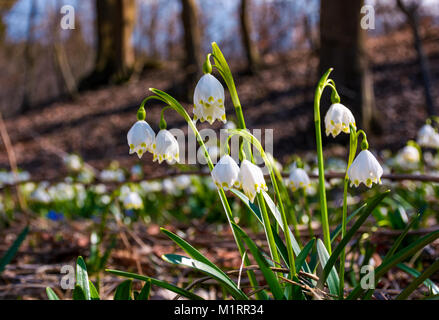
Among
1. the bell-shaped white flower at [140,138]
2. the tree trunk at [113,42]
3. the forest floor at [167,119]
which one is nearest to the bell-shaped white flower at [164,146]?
the bell-shaped white flower at [140,138]

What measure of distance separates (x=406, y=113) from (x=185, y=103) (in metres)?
4.12

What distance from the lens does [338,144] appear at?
19.2ft

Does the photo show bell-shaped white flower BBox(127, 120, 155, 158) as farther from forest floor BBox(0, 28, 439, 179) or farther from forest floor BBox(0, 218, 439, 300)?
forest floor BBox(0, 28, 439, 179)

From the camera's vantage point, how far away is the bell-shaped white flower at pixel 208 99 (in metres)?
1.02

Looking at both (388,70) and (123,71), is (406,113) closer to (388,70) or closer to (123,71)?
(388,70)

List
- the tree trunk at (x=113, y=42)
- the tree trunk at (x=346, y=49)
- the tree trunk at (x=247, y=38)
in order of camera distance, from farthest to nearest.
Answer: the tree trunk at (x=113, y=42) < the tree trunk at (x=247, y=38) < the tree trunk at (x=346, y=49)

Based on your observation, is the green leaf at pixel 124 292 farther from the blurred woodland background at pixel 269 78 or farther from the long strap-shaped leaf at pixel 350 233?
the blurred woodland background at pixel 269 78

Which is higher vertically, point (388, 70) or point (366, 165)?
point (388, 70)

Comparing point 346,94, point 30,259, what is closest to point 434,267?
point 30,259

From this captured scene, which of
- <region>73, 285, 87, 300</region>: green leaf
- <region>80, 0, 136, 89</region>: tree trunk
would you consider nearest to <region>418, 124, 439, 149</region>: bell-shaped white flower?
<region>73, 285, 87, 300</region>: green leaf

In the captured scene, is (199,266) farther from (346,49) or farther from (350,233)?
(346,49)

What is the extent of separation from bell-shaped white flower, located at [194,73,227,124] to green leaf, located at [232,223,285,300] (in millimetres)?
302

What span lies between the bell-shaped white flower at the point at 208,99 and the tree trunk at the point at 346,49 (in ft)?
15.7

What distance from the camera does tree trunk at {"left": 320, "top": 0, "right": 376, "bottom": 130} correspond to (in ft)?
18.0
